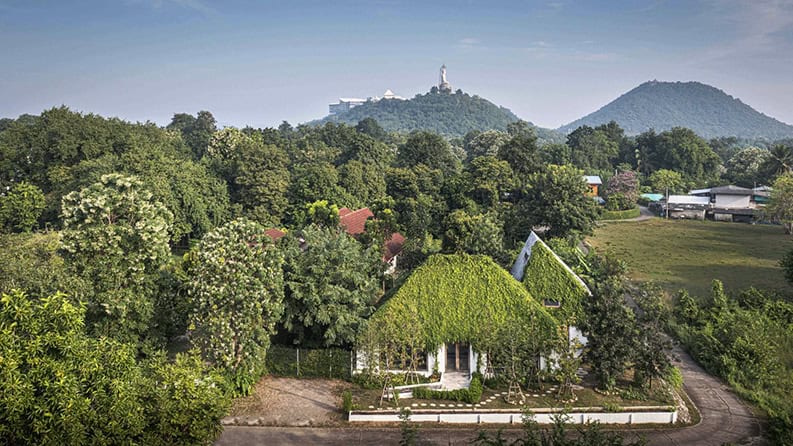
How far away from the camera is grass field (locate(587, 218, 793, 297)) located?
32594mm

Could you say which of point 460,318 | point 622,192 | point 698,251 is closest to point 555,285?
point 460,318

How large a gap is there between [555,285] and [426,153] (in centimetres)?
3894

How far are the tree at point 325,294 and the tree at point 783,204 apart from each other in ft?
143

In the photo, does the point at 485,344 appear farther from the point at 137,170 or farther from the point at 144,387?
the point at 137,170

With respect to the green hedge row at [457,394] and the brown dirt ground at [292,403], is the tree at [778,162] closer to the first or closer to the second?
the green hedge row at [457,394]

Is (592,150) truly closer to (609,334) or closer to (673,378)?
(673,378)

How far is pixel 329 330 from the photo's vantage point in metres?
18.5

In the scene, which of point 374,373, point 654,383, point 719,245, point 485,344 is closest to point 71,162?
point 374,373

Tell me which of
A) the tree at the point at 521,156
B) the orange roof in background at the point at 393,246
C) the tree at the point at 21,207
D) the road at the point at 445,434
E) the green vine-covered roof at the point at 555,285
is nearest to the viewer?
the road at the point at 445,434

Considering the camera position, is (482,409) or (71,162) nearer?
(482,409)

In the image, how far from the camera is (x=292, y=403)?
17.2 m

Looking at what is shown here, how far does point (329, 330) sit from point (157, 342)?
234 inches

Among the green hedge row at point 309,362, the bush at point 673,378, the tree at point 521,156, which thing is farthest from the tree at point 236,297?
the tree at point 521,156

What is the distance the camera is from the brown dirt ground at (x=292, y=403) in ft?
53.4
